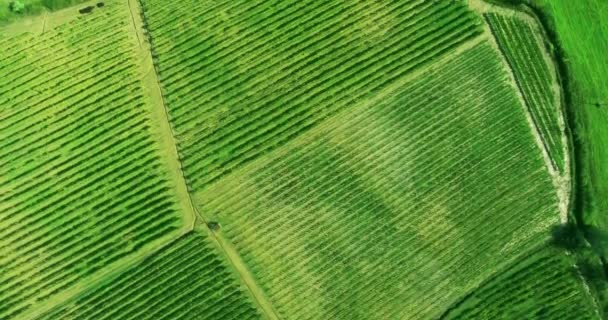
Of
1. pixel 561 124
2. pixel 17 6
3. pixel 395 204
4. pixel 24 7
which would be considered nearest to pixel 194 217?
pixel 395 204

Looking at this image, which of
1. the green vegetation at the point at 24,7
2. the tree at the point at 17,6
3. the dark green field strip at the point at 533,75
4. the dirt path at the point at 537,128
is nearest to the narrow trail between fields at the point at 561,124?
the dirt path at the point at 537,128

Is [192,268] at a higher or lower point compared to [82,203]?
lower

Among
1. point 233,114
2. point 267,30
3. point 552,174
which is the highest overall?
point 267,30

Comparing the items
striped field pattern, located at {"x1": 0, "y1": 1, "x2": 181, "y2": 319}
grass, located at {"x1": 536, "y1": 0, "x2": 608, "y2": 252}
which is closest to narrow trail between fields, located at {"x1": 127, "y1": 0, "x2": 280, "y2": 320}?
striped field pattern, located at {"x1": 0, "y1": 1, "x2": 181, "y2": 319}

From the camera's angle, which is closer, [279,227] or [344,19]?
[279,227]

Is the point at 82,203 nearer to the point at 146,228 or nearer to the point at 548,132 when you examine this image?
the point at 146,228

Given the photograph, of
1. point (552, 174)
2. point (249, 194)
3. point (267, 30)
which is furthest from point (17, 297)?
point (552, 174)

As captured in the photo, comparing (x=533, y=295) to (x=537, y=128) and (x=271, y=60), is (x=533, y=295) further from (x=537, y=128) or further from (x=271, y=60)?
(x=271, y=60)
